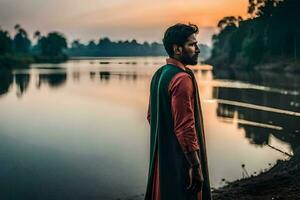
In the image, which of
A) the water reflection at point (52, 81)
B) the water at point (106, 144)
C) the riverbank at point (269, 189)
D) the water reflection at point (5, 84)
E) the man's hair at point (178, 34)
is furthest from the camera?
the water reflection at point (52, 81)

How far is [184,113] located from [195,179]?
1.96ft

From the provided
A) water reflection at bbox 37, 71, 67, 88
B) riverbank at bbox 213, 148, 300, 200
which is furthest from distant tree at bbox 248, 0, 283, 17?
riverbank at bbox 213, 148, 300, 200

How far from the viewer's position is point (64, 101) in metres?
28.7

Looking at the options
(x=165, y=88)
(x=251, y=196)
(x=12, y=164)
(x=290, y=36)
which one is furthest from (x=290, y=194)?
(x=290, y=36)

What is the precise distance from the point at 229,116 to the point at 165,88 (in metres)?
18.3

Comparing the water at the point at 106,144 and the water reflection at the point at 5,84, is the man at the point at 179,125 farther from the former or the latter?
the water reflection at the point at 5,84

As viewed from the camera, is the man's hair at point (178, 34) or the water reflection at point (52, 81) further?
the water reflection at point (52, 81)

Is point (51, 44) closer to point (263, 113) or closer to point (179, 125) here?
point (263, 113)

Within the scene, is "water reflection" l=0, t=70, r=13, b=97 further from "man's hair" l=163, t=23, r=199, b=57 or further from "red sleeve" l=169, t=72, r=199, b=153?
"red sleeve" l=169, t=72, r=199, b=153

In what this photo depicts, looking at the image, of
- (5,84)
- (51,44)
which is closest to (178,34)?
(5,84)

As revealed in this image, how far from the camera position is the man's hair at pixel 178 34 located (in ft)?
12.2

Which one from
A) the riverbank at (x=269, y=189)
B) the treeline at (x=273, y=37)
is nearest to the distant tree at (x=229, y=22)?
the treeline at (x=273, y=37)

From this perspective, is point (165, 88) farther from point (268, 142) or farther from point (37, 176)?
point (268, 142)

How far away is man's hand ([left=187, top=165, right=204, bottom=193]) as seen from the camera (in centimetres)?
360
